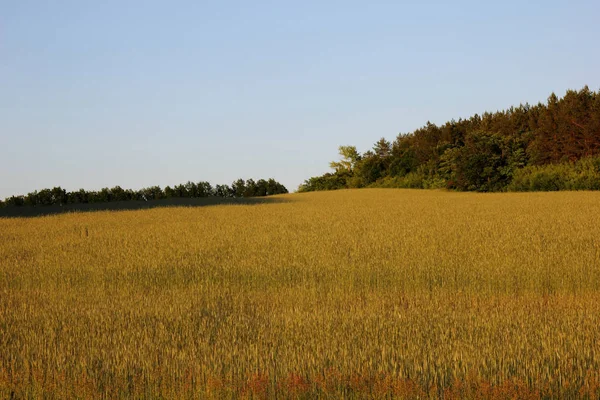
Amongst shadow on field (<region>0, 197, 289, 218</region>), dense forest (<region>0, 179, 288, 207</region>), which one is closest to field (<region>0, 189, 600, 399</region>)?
shadow on field (<region>0, 197, 289, 218</region>)

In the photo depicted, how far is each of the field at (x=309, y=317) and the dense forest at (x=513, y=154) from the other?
1273 inches

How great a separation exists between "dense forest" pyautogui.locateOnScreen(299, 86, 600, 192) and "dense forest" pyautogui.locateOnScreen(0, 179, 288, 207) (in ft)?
55.4

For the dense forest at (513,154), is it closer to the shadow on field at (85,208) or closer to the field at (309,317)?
the shadow on field at (85,208)

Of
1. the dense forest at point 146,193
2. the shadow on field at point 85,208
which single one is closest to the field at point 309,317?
the shadow on field at point 85,208

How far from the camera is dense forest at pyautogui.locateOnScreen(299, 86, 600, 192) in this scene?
1893 inches

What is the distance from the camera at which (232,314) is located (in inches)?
346

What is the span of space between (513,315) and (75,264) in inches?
425

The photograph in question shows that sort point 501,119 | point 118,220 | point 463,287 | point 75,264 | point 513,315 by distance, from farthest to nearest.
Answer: point 501,119
point 118,220
point 75,264
point 463,287
point 513,315

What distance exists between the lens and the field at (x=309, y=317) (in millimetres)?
5668

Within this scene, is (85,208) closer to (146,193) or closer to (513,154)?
(146,193)

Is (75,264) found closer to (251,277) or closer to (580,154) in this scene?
(251,277)

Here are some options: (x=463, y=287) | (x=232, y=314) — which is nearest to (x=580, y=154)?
(x=463, y=287)

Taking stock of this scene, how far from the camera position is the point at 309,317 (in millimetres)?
8164

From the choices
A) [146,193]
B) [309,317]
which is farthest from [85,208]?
[309,317]
